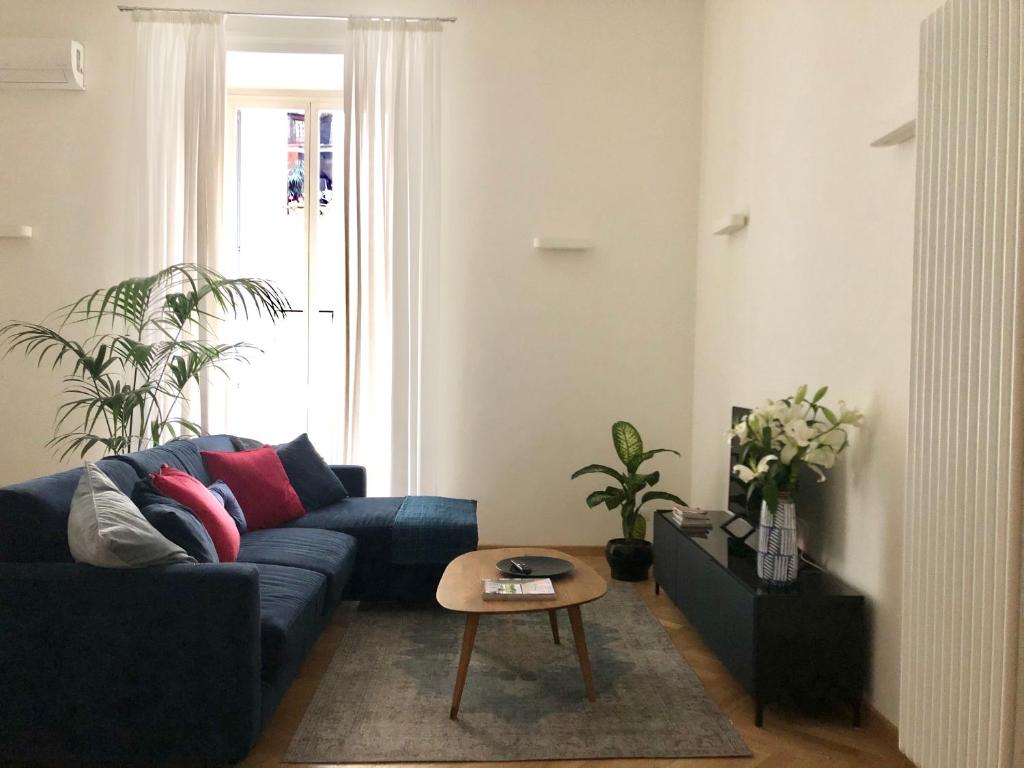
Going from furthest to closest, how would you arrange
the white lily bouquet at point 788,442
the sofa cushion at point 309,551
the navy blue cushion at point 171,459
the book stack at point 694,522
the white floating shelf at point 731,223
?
the white floating shelf at point 731,223 → the book stack at point 694,522 → the sofa cushion at point 309,551 → the navy blue cushion at point 171,459 → the white lily bouquet at point 788,442

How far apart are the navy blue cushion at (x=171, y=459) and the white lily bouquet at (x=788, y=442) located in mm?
2388

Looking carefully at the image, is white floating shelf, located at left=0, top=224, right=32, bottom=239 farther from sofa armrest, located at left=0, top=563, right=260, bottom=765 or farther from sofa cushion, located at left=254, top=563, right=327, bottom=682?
sofa armrest, located at left=0, top=563, right=260, bottom=765

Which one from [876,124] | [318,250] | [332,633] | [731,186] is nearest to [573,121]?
[731,186]

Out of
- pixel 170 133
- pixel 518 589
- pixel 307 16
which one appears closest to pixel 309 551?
pixel 518 589

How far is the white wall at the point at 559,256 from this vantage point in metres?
5.35

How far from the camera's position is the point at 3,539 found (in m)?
2.42

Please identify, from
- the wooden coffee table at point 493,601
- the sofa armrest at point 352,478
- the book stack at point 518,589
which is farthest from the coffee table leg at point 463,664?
the sofa armrest at point 352,478

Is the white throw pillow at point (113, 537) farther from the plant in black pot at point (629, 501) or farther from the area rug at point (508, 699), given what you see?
the plant in black pot at point (629, 501)

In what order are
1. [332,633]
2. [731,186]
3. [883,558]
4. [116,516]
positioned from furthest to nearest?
[731,186]
[332,633]
[883,558]
[116,516]

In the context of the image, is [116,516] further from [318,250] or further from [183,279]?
[318,250]

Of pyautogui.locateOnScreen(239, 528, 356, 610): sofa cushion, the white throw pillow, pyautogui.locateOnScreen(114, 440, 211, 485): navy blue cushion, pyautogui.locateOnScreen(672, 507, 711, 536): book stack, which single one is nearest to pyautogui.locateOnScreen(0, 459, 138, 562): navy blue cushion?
the white throw pillow

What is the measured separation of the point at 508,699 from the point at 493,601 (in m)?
0.41

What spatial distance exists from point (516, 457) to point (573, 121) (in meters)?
2.36

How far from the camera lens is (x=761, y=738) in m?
2.71
